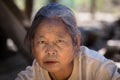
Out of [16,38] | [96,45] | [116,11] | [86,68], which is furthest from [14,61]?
[116,11]

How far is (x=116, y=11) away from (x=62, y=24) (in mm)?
12693

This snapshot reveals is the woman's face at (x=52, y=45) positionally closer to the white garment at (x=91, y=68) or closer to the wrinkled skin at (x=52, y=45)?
the wrinkled skin at (x=52, y=45)

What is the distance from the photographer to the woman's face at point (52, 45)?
7.79ft

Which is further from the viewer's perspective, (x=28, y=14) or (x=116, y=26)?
(x=116, y=26)

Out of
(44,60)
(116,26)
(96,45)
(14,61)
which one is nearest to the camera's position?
(44,60)

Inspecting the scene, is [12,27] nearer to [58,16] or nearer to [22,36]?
[22,36]

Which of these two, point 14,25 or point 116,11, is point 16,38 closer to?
point 14,25

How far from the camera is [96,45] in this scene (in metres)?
8.70

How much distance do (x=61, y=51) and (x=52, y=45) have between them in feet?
0.23

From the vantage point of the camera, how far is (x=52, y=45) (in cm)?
238

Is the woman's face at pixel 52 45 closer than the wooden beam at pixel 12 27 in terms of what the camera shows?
Yes

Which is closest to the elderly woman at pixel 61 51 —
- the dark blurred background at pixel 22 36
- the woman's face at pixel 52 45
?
the woman's face at pixel 52 45

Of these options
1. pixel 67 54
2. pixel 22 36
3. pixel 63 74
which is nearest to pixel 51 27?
pixel 67 54

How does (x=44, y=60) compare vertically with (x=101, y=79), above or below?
above
